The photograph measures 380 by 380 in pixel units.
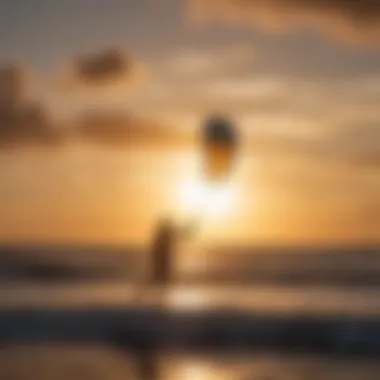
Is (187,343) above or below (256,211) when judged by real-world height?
below

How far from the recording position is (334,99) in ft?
13.7

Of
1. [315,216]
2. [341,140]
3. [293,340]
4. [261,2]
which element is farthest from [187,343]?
[261,2]

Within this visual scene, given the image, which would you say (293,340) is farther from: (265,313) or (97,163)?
(97,163)

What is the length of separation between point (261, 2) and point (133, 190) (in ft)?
3.05

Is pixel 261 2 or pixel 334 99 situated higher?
pixel 261 2

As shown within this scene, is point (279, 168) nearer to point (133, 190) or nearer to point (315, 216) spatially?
point (315, 216)

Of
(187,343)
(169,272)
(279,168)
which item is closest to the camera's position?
(187,343)

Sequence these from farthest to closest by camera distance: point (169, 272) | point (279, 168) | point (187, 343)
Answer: point (169, 272), point (279, 168), point (187, 343)

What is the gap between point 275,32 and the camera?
4133 mm

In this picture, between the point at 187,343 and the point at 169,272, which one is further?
the point at 169,272

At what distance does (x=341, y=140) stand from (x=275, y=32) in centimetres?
53

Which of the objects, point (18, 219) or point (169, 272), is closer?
point (18, 219)

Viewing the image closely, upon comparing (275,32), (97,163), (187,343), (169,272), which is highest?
(275,32)

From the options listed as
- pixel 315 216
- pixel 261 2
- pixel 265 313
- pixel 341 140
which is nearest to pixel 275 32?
pixel 261 2
